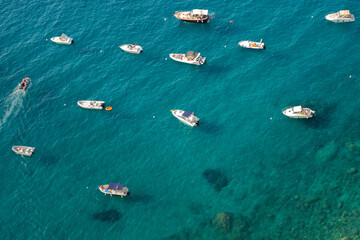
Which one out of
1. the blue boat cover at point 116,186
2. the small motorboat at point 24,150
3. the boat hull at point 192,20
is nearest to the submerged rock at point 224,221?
the blue boat cover at point 116,186

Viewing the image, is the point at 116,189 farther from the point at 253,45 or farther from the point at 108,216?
the point at 253,45

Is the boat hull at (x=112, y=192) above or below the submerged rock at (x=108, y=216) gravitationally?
above

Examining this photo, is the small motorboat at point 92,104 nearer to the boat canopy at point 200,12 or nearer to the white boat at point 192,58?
the white boat at point 192,58

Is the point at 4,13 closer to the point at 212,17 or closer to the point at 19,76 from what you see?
the point at 19,76

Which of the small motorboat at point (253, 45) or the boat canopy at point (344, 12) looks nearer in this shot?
the small motorboat at point (253, 45)

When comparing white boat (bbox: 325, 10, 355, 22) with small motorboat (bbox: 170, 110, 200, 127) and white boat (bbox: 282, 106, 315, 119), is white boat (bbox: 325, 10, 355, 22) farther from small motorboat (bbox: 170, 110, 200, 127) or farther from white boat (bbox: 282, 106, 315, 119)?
small motorboat (bbox: 170, 110, 200, 127)

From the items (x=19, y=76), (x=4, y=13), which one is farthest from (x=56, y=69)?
(x=4, y=13)
